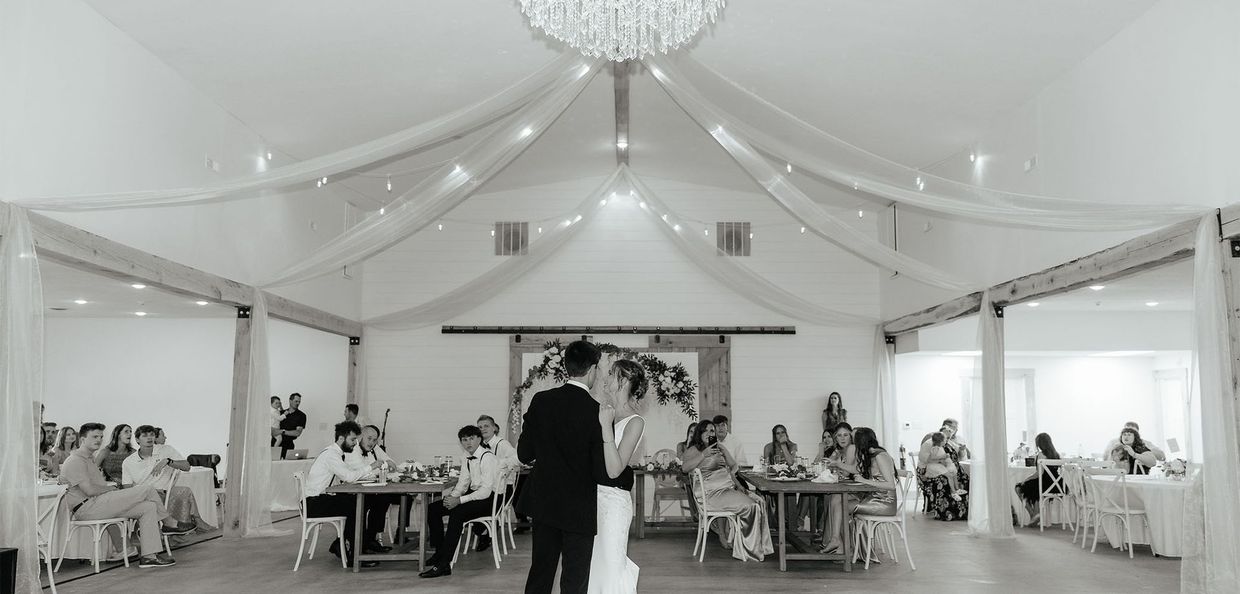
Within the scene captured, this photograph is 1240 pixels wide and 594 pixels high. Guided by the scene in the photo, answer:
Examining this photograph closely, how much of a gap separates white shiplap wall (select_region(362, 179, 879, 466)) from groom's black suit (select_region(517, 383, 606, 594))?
8.39 m

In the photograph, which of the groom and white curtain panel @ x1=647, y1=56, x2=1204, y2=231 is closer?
the groom

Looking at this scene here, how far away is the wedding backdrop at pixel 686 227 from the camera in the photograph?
5094 millimetres

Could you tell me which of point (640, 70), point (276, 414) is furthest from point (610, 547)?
point (276, 414)

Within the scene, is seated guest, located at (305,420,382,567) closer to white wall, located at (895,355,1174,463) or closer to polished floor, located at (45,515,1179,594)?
polished floor, located at (45,515,1179,594)

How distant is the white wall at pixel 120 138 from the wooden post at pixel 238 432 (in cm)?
56

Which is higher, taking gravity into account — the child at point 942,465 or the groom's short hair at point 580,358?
the groom's short hair at point 580,358

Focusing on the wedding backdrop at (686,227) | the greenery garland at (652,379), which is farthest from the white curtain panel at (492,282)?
the greenery garland at (652,379)

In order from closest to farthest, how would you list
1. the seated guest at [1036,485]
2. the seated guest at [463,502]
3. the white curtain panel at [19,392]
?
the white curtain panel at [19,392]
the seated guest at [463,502]
the seated guest at [1036,485]

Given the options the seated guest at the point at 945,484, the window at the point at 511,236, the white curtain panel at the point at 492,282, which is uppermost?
the window at the point at 511,236

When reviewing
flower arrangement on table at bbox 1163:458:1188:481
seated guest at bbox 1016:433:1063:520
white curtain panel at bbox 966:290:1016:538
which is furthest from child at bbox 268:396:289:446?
flower arrangement on table at bbox 1163:458:1188:481

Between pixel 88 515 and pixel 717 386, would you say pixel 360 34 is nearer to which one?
pixel 88 515

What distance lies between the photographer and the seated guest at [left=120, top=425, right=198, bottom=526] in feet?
25.0

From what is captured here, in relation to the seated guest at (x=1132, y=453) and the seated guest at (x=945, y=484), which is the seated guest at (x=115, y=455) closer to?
the seated guest at (x=945, y=484)

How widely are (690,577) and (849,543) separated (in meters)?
1.28
